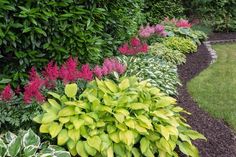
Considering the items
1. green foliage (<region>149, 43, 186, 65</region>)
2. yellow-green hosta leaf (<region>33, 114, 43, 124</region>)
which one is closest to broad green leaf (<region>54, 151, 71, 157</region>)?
yellow-green hosta leaf (<region>33, 114, 43, 124</region>)

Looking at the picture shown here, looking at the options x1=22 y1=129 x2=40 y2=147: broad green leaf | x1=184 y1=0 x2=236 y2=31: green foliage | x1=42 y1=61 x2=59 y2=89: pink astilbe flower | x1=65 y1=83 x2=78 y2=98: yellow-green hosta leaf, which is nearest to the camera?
x1=22 y1=129 x2=40 y2=147: broad green leaf

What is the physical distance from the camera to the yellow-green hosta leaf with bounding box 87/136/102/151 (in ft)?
11.0

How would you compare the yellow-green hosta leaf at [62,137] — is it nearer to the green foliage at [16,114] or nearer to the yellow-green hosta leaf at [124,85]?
the green foliage at [16,114]

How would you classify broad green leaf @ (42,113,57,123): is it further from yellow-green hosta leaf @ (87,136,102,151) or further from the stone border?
the stone border

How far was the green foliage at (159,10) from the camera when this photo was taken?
37.9ft

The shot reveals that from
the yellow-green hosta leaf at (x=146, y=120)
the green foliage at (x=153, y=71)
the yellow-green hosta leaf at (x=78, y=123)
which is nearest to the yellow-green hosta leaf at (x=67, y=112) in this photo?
the yellow-green hosta leaf at (x=78, y=123)

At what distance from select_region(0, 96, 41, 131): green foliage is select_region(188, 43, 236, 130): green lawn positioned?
2803 mm

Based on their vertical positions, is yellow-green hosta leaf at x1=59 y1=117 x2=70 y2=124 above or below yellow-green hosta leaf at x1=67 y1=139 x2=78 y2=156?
above

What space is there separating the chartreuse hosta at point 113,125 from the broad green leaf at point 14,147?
357mm

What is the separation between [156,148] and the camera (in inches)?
145

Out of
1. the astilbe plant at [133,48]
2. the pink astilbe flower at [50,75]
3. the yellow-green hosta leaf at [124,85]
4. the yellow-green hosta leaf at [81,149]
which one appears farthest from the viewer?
the astilbe plant at [133,48]

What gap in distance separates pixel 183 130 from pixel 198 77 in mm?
3455

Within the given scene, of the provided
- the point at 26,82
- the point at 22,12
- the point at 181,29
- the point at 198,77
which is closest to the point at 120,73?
the point at 26,82

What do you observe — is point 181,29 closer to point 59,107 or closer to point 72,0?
point 72,0
